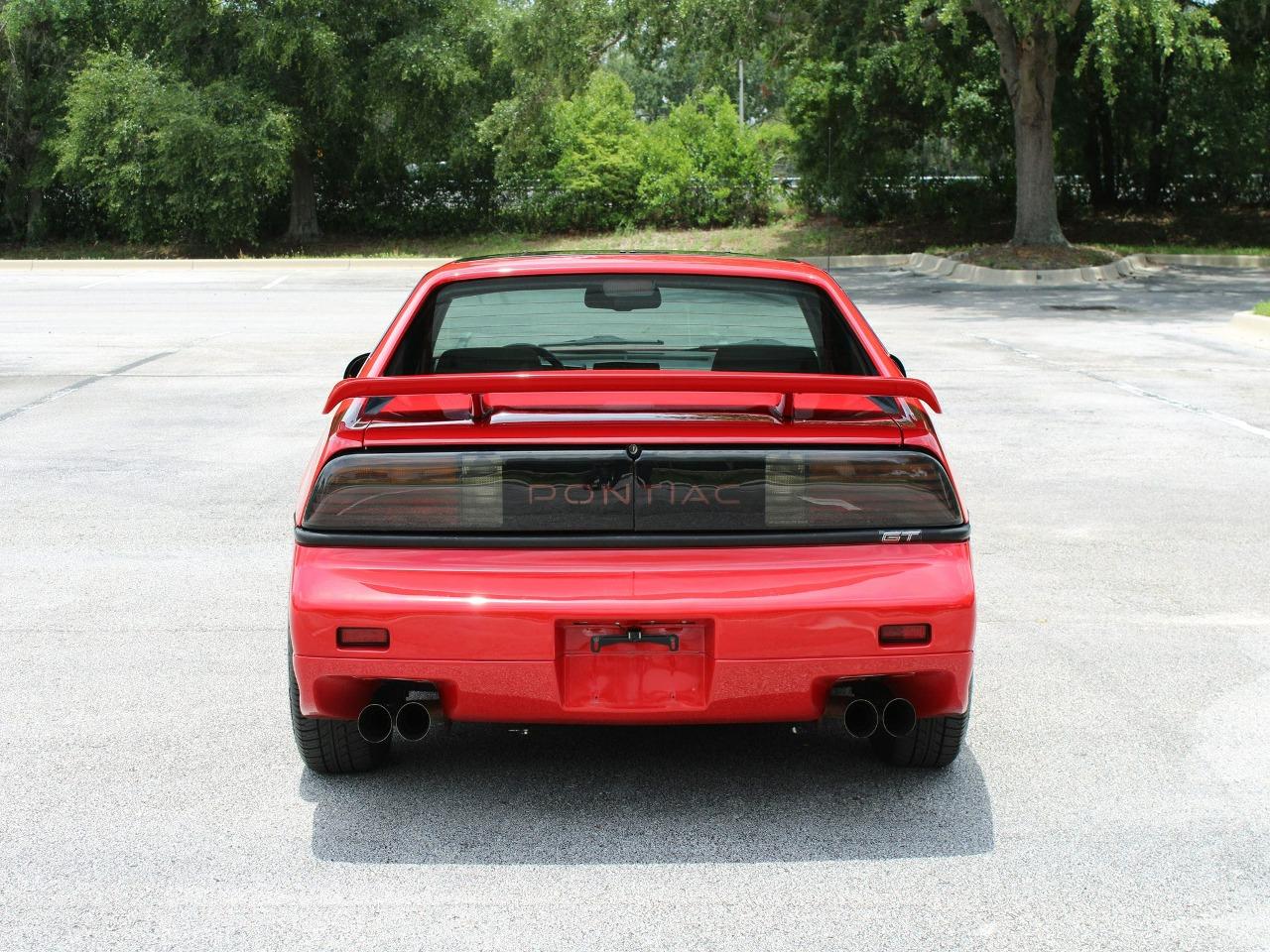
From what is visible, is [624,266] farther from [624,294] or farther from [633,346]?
[633,346]

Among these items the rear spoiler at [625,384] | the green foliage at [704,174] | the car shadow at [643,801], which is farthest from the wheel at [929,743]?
the green foliage at [704,174]

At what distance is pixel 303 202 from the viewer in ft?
127

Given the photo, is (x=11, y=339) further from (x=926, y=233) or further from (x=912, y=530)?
(x=926, y=233)

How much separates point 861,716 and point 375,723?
1254mm

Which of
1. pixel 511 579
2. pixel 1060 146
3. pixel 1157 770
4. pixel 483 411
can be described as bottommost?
pixel 1157 770

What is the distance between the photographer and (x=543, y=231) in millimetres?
38031

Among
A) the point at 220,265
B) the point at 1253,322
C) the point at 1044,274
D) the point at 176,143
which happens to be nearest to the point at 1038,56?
the point at 1044,274

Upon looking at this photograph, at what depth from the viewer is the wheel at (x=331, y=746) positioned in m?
4.26

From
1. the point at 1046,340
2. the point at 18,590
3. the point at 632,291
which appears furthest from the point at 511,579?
the point at 1046,340

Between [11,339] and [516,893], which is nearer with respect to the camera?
[516,893]

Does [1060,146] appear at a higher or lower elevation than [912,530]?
higher

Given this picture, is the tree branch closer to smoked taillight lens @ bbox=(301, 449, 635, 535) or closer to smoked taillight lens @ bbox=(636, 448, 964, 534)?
smoked taillight lens @ bbox=(636, 448, 964, 534)

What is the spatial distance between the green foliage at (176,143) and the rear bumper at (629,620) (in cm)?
3148

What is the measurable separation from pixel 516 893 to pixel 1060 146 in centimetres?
3431
